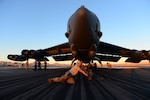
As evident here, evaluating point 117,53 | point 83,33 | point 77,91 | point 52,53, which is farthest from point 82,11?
point 52,53

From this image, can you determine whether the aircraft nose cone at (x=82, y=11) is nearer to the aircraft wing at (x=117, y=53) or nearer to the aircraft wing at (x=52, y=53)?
the aircraft wing at (x=117, y=53)

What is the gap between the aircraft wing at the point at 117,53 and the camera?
2678 cm

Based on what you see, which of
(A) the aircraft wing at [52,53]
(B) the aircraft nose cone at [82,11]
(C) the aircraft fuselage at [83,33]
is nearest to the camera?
(B) the aircraft nose cone at [82,11]

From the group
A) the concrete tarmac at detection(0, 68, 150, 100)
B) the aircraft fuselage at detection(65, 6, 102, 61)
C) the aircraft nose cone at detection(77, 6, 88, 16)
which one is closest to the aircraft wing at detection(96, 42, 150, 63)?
the aircraft fuselage at detection(65, 6, 102, 61)

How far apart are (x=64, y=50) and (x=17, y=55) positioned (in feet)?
31.7

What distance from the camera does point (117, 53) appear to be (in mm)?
30438

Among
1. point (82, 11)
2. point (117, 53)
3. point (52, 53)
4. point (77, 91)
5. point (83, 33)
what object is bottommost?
point (77, 91)

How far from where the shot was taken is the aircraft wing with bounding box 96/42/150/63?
87.9 ft

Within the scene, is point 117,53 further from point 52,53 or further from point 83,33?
point 83,33

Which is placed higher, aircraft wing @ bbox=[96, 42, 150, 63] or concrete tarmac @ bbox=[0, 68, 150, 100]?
aircraft wing @ bbox=[96, 42, 150, 63]

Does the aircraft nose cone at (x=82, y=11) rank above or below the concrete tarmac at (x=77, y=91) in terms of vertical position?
above

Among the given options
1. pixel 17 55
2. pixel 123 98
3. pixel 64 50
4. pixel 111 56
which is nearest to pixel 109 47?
pixel 111 56

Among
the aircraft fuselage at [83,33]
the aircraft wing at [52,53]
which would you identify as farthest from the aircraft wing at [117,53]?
the aircraft fuselage at [83,33]

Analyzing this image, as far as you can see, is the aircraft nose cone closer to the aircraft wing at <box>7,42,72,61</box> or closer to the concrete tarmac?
the concrete tarmac
